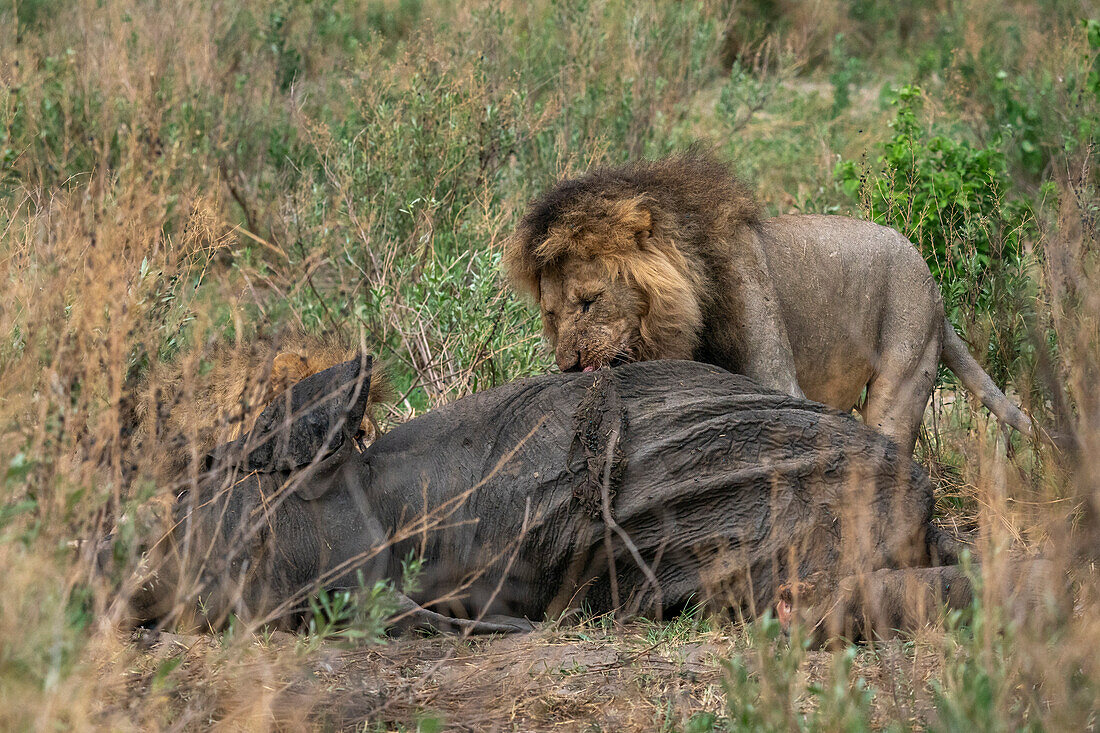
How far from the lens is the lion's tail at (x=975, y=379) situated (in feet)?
17.6

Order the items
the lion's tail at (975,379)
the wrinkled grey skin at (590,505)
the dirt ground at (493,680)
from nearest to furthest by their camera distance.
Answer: the dirt ground at (493,680), the wrinkled grey skin at (590,505), the lion's tail at (975,379)

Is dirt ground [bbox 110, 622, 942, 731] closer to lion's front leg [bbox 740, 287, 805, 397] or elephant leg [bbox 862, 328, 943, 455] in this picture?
lion's front leg [bbox 740, 287, 805, 397]

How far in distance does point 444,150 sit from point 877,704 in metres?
5.16

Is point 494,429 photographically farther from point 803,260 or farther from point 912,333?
point 912,333

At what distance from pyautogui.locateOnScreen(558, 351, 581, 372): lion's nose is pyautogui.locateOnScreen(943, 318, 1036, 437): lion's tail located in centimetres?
171

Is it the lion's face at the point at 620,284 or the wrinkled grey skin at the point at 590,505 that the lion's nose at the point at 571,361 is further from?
the wrinkled grey skin at the point at 590,505

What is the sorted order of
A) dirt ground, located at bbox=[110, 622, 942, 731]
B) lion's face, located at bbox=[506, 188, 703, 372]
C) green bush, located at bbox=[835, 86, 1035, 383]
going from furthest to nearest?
green bush, located at bbox=[835, 86, 1035, 383] → lion's face, located at bbox=[506, 188, 703, 372] → dirt ground, located at bbox=[110, 622, 942, 731]

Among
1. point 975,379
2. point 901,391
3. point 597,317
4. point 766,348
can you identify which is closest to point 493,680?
point 597,317

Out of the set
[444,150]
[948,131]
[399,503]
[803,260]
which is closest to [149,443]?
[399,503]

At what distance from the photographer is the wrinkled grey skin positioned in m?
4.14

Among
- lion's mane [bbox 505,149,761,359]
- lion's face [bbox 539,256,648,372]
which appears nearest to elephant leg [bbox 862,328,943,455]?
lion's mane [bbox 505,149,761,359]

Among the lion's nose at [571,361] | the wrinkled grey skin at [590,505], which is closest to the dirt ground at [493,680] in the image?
the wrinkled grey skin at [590,505]

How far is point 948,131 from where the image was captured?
11.0 metres

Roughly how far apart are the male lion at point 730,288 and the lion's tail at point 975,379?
1 cm
